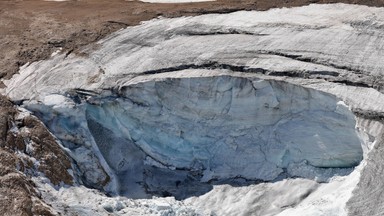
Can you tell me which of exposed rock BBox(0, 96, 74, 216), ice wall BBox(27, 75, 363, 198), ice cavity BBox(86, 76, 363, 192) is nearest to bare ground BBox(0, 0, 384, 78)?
exposed rock BBox(0, 96, 74, 216)

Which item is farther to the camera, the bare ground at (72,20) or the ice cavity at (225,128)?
the bare ground at (72,20)

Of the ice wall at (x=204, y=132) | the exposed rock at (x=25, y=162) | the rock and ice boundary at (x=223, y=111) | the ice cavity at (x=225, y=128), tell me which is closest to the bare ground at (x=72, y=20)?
the rock and ice boundary at (x=223, y=111)

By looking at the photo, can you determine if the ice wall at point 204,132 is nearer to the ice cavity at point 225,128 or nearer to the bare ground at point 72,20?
the ice cavity at point 225,128

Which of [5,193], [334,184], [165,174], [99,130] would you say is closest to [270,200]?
[334,184]

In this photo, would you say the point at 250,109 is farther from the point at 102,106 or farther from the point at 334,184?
the point at 102,106

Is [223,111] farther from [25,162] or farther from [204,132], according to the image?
[25,162]
